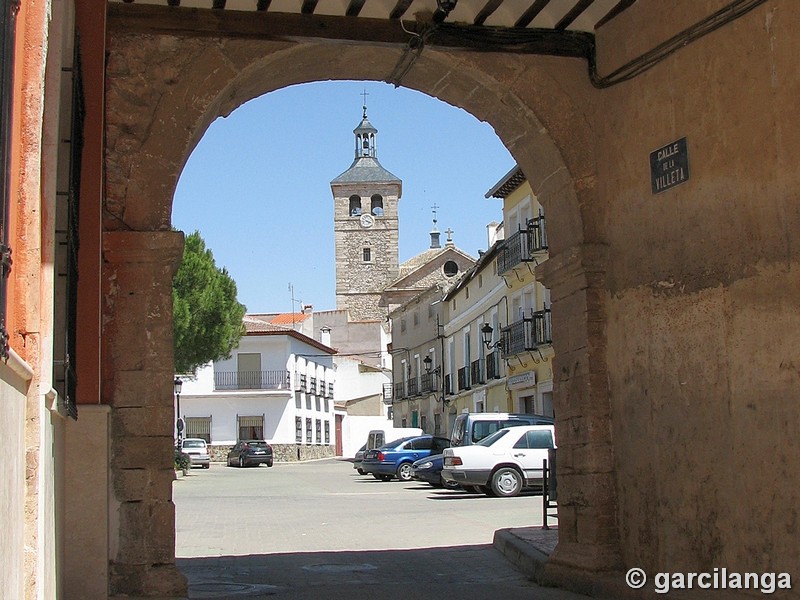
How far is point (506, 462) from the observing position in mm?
19359

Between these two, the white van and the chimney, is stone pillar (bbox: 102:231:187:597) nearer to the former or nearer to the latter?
the white van

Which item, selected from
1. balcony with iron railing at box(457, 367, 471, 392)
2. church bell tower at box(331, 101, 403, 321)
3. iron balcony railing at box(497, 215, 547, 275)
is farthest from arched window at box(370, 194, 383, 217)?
iron balcony railing at box(497, 215, 547, 275)

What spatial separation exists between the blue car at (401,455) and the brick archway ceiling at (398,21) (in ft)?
68.7

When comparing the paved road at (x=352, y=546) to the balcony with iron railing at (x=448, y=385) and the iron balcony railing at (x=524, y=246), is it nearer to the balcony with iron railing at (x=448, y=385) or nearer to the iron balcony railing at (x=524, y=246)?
the iron balcony railing at (x=524, y=246)

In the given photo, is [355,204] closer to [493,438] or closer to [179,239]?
[493,438]

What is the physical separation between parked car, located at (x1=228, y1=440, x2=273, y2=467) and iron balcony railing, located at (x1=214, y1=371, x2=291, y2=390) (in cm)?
855

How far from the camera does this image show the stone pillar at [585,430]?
26.1ft

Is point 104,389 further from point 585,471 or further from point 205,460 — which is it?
point 205,460

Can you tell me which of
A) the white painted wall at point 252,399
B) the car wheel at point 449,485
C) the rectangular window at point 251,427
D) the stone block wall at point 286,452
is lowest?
the stone block wall at point 286,452

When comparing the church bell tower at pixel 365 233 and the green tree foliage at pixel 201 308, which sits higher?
the church bell tower at pixel 365 233

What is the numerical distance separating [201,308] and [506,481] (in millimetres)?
19298

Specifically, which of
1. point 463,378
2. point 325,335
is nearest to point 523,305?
point 463,378

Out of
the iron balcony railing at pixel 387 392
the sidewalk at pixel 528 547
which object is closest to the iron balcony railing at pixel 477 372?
the iron balcony railing at pixel 387 392

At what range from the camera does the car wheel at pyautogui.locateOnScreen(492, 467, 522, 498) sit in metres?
19.3
